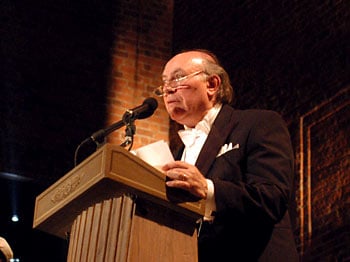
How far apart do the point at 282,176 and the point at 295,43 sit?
12.6 ft

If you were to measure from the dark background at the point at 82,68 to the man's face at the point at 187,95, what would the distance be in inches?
104

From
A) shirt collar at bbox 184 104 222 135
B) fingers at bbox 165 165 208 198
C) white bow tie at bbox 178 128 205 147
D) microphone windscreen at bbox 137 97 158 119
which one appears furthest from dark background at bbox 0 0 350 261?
fingers at bbox 165 165 208 198

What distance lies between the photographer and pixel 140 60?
8297mm

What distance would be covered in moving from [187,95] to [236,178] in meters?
0.71

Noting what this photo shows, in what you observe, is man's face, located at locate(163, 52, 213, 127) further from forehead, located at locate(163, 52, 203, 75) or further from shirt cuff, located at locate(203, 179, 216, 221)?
shirt cuff, located at locate(203, 179, 216, 221)

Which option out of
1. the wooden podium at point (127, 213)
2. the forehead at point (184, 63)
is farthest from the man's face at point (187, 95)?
the wooden podium at point (127, 213)

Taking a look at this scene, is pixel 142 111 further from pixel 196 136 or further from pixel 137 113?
pixel 196 136

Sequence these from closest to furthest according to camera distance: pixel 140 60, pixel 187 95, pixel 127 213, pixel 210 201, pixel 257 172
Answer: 1. pixel 127 213
2. pixel 210 201
3. pixel 257 172
4. pixel 187 95
5. pixel 140 60

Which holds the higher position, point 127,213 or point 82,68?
point 82,68

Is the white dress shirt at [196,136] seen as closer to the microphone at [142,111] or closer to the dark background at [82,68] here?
the microphone at [142,111]

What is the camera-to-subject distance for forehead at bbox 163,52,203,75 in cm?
387

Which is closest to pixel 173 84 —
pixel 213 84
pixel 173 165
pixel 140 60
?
pixel 213 84

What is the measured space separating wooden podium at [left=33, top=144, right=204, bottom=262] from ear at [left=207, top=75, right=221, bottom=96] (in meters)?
1.23

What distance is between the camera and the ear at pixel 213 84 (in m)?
3.90
